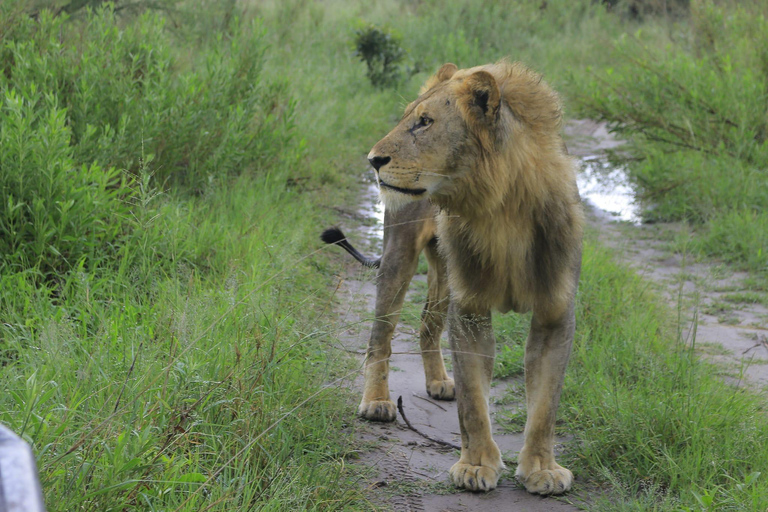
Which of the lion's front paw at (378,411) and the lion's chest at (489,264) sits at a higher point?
the lion's chest at (489,264)

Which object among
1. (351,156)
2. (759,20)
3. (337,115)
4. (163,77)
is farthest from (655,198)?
(163,77)

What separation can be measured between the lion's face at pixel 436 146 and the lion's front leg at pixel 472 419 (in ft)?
1.73

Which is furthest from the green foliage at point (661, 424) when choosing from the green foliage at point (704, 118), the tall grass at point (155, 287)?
the green foliage at point (704, 118)

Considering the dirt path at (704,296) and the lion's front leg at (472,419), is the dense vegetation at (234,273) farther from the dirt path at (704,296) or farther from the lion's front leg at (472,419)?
the lion's front leg at (472,419)

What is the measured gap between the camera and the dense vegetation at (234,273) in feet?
7.88

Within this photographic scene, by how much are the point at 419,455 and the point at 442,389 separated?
2.22ft

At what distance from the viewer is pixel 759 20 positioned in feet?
24.4

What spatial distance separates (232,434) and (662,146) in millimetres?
6557

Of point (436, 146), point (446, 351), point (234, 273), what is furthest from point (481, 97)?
point (446, 351)

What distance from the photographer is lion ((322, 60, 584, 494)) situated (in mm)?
2805

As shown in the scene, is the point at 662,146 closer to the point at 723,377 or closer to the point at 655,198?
the point at 655,198

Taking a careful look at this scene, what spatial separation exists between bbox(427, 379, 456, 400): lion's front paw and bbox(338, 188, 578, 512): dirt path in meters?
0.04

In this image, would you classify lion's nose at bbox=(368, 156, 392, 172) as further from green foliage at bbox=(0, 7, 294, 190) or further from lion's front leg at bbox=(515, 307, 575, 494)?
green foliage at bbox=(0, 7, 294, 190)

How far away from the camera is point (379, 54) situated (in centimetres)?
1158
